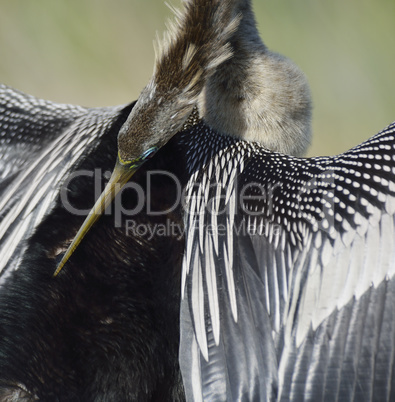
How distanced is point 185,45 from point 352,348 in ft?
3.84

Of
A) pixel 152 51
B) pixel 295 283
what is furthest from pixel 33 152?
pixel 152 51

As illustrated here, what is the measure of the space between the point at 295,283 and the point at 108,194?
795 mm

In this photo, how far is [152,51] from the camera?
16.4ft

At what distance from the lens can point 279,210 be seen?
2.19 m

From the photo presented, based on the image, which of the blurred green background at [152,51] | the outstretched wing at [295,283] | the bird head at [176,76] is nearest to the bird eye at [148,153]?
the bird head at [176,76]

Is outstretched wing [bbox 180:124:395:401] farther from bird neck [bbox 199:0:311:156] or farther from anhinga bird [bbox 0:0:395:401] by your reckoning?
bird neck [bbox 199:0:311:156]

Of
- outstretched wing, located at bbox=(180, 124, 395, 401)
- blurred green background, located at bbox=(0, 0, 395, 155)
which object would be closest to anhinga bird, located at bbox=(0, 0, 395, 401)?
outstretched wing, located at bbox=(180, 124, 395, 401)

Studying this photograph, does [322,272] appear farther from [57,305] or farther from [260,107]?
[57,305]

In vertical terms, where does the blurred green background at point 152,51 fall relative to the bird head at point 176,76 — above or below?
above

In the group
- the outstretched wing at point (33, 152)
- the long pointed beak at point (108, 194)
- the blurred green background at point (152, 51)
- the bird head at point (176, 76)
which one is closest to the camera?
the bird head at point (176, 76)

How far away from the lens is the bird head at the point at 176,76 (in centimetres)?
220

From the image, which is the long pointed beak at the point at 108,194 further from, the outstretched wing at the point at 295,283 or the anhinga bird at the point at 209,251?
the outstretched wing at the point at 295,283

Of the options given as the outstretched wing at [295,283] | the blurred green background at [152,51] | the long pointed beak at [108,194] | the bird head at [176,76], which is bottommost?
the outstretched wing at [295,283]

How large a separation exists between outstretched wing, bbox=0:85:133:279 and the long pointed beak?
19 centimetres
